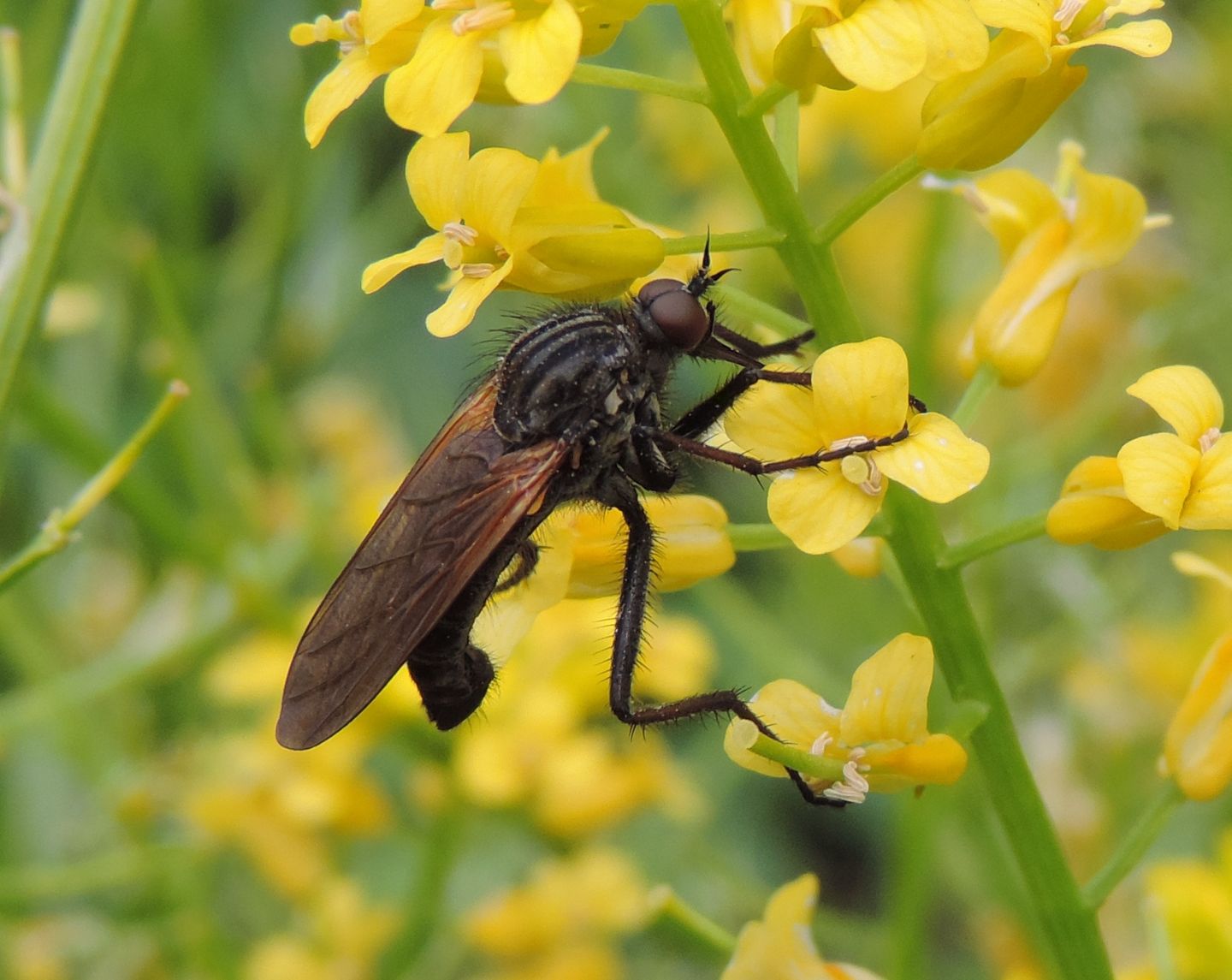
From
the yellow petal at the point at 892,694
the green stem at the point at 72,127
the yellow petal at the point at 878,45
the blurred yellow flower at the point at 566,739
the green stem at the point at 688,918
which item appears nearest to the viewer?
the yellow petal at the point at 878,45

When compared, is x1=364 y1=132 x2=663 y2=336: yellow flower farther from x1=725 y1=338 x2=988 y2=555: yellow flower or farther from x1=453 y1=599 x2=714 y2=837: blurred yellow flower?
x1=453 y1=599 x2=714 y2=837: blurred yellow flower

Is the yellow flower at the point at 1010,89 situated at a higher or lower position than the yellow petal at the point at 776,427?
higher

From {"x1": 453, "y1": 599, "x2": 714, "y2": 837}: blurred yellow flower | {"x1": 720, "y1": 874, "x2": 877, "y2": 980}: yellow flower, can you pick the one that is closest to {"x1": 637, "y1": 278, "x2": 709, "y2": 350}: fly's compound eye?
{"x1": 720, "y1": 874, "x2": 877, "y2": 980}: yellow flower

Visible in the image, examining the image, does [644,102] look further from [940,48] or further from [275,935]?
[940,48]

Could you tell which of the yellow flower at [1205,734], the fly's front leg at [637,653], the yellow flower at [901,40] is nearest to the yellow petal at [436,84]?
the yellow flower at [901,40]

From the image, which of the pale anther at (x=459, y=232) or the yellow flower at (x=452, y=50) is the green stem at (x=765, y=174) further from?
the pale anther at (x=459, y=232)

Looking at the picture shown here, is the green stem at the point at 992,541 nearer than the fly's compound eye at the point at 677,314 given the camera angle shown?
Yes
